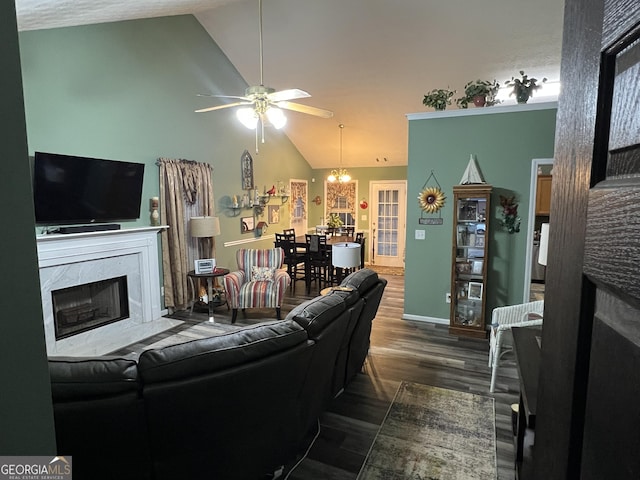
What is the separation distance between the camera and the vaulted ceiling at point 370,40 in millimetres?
4191

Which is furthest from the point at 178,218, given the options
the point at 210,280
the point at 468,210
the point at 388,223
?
the point at 388,223

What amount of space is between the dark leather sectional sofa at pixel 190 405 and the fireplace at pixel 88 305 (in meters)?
3.18

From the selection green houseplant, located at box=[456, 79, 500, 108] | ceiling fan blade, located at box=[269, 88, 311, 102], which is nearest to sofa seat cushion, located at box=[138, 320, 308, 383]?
ceiling fan blade, located at box=[269, 88, 311, 102]

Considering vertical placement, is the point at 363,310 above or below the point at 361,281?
below

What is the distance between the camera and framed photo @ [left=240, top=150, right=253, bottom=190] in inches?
→ 272

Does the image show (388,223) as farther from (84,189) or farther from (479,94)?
(84,189)

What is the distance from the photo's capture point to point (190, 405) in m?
1.49

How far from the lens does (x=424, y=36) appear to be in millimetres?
4898

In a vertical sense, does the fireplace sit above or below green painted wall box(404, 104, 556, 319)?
below

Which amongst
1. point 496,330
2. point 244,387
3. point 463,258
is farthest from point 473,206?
point 244,387

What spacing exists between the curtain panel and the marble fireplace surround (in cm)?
19

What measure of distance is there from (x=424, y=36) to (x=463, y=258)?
3146mm

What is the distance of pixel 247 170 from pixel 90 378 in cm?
594

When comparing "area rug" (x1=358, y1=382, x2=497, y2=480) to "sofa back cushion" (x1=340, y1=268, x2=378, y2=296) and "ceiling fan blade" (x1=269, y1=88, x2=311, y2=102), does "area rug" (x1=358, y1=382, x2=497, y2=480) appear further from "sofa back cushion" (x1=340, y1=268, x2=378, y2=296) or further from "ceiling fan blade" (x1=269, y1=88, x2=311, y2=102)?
"ceiling fan blade" (x1=269, y1=88, x2=311, y2=102)
